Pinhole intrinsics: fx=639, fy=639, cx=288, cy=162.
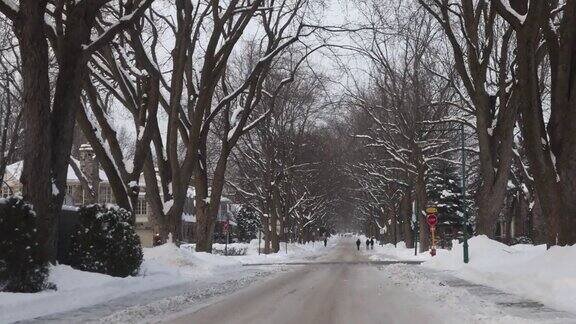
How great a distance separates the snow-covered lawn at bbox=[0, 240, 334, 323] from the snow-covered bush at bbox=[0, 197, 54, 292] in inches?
17.1

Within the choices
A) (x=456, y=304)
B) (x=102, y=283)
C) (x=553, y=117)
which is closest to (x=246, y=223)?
(x=553, y=117)

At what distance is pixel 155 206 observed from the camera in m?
24.4

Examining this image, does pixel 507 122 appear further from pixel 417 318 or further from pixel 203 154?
pixel 417 318

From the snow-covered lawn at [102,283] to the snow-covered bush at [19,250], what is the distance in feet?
1.43

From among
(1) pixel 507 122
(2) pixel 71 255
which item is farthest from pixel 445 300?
(1) pixel 507 122

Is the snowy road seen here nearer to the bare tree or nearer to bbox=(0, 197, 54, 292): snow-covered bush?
the bare tree

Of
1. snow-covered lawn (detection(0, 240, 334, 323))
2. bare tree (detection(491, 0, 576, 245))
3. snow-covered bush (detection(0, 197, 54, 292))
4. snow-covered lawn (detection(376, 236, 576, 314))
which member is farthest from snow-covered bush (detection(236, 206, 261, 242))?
snow-covered bush (detection(0, 197, 54, 292))

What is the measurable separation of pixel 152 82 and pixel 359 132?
29.8m

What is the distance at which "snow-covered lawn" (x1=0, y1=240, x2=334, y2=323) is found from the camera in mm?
11703

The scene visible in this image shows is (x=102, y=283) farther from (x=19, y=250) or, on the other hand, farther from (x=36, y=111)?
(x=36, y=111)

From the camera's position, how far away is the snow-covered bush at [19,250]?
12.6m

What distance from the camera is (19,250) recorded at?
12703 mm

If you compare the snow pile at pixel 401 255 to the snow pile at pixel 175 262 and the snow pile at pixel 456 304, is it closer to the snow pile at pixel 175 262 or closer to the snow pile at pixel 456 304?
the snow pile at pixel 175 262

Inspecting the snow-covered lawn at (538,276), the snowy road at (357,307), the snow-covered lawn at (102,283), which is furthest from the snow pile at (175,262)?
the snow-covered lawn at (538,276)
